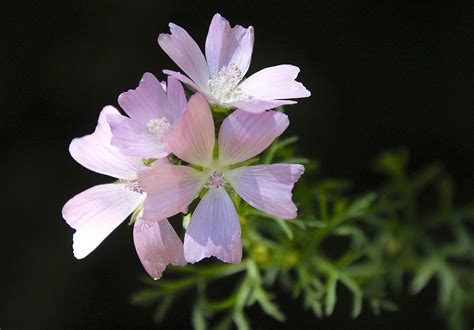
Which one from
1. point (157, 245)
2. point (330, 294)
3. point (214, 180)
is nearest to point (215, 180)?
point (214, 180)

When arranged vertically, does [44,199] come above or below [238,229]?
below

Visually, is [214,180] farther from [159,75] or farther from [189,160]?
[159,75]

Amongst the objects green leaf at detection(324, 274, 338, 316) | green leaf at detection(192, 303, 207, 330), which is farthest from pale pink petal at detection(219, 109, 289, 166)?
green leaf at detection(192, 303, 207, 330)

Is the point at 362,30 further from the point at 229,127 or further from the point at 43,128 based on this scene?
the point at 229,127

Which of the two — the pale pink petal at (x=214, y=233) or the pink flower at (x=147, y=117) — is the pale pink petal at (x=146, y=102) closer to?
the pink flower at (x=147, y=117)

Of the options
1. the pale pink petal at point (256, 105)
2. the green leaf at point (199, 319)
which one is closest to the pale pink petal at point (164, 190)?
the pale pink petal at point (256, 105)

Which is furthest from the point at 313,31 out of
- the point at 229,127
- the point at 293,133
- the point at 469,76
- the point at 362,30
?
the point at 229,127

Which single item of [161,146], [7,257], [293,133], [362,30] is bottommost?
[7,257]
